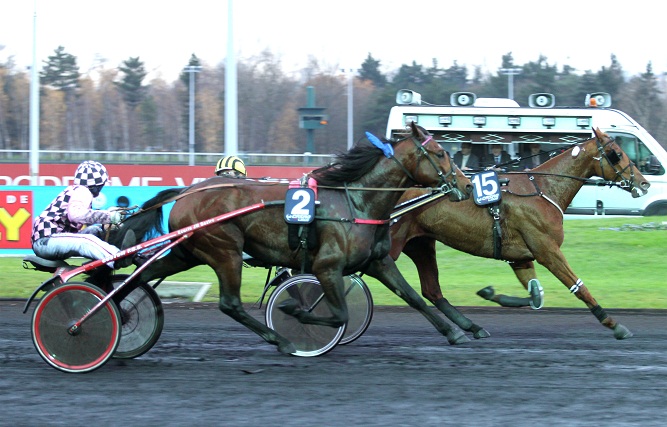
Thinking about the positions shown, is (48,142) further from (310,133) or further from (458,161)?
(458,161)

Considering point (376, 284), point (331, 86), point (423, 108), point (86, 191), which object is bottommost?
point (376, 284)

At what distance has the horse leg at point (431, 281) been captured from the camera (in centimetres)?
775

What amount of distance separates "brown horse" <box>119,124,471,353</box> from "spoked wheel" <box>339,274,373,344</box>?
1.96 ft

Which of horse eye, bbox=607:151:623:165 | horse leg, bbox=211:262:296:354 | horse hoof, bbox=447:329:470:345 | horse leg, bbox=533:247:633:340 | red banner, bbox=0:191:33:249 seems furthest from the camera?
red banner, bbox=0:191:33:249

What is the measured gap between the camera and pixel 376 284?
12.4 m

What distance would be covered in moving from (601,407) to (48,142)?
5634 centimetres

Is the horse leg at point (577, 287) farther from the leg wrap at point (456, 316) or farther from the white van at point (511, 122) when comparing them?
the white van at point (511, 122)

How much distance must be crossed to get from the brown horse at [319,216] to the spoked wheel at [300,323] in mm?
175

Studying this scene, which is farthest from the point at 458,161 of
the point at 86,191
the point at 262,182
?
the point at 86,191

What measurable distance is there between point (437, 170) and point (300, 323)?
5.30 ft

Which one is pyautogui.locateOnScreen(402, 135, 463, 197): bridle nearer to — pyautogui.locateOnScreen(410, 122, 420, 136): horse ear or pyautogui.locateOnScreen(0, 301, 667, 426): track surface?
pyautogui.locateOnScreen(410, 122, 420, 136): horse ear

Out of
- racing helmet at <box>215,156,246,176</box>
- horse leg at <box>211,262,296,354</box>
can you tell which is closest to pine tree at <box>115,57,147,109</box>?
racing helmet at <box>215,156,246,176</box>

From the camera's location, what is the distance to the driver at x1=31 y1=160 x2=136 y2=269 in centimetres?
661

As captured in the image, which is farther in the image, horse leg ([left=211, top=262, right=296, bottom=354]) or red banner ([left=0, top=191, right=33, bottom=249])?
red banner ([left=0, top=191, right=33, bottom=249])
